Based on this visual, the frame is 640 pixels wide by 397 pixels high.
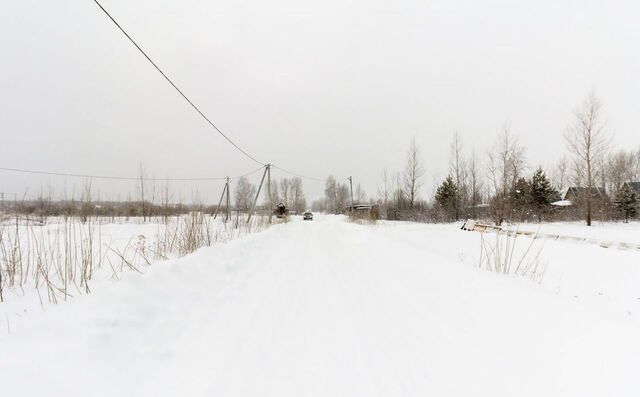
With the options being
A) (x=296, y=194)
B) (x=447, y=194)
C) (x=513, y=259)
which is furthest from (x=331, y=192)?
(x=513, y=259)

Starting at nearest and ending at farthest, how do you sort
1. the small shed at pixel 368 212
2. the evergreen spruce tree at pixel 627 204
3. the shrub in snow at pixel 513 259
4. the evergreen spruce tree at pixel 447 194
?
the shrub in snow at pixel 513 259
the evergreen spruce tree at pixel 627 204
the small shed at pixel 368 212
the evergreen spruce tree at pixel 447 194

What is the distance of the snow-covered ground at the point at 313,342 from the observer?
74.3 inches

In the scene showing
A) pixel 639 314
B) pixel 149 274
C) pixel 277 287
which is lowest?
pixel 639 314

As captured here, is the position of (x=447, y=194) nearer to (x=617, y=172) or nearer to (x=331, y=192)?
(x=617, y=172)

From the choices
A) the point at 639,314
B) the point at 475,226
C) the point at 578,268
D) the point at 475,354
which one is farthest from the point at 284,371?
the point at 475,226

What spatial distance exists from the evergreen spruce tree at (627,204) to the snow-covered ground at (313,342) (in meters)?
32.8

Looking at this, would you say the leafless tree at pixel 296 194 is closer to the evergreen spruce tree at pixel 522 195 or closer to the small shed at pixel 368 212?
the small shed at pixel 368 212

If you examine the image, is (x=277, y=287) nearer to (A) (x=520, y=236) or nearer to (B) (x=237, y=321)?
(B) (x=237, y=321)

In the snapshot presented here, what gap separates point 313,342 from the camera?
2.57m

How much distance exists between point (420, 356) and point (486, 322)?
47.5 inches

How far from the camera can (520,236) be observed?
1246 cm

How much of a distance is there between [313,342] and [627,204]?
126 feet

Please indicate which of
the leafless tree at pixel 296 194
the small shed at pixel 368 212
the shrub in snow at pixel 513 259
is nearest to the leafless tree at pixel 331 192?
the leafless tree at pixel 296 194

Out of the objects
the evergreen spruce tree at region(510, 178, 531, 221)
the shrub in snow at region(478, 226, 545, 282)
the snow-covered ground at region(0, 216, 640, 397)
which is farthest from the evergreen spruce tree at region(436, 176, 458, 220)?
the snow-covered ground at region(0, 216, 640, 397)
